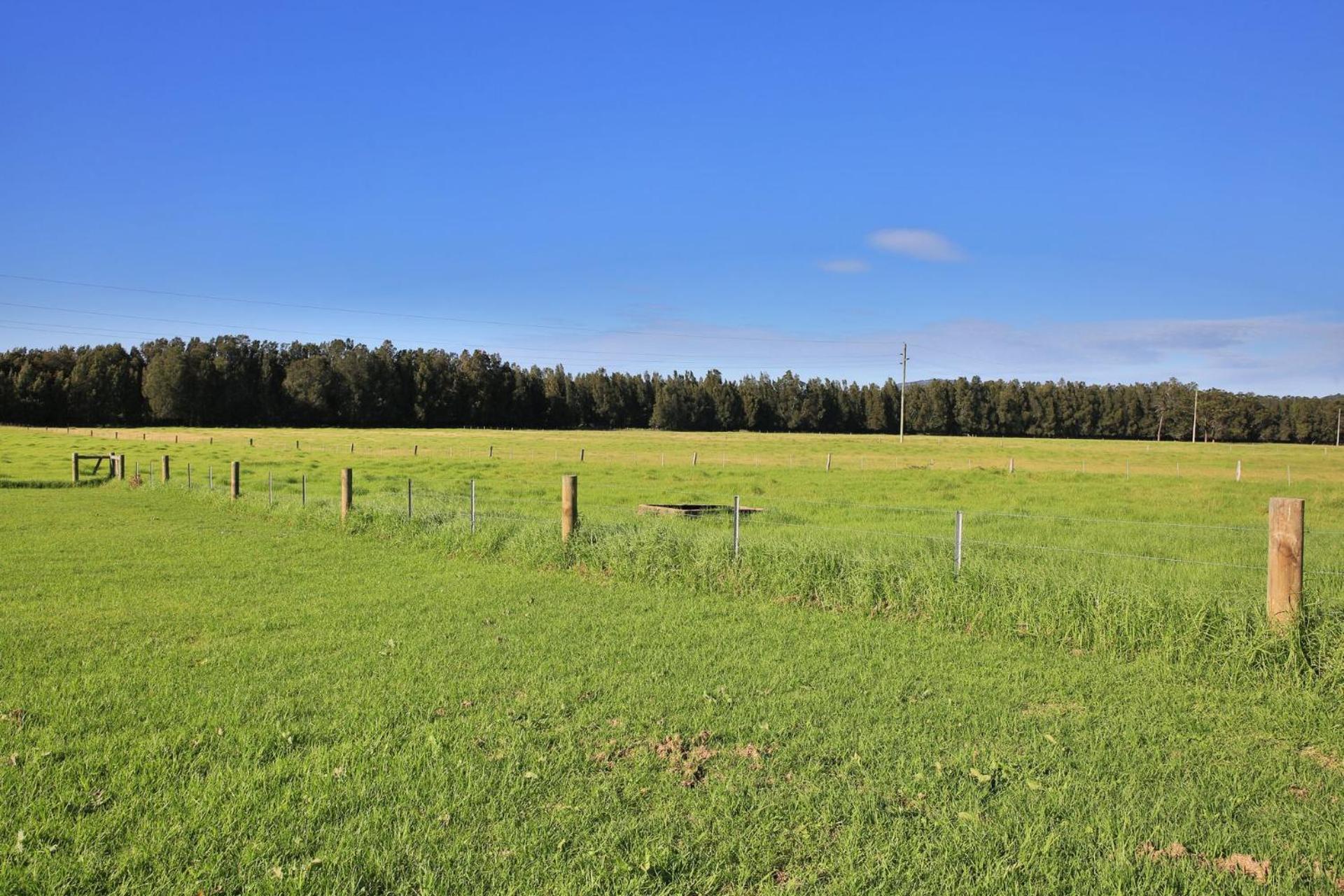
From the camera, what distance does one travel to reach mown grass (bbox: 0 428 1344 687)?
26.8ft

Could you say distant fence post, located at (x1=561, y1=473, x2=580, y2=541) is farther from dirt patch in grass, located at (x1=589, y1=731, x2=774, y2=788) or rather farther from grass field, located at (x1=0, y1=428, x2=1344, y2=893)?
dirt patch in grass, located at (x1=589, y1=731, x2=774, y2=788)

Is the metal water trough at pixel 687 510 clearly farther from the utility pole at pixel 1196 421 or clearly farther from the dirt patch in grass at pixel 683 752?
the utility pole at pixel 1196 421

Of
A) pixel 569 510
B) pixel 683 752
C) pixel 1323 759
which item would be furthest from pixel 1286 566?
pixel 569 510

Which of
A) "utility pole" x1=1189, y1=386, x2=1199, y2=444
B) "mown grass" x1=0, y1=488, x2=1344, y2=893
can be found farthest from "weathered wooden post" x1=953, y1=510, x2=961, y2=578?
"utility pole" x1=1189, y1=386, x2=1199, y2=444

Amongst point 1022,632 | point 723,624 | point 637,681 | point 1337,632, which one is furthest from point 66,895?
point 1337,632

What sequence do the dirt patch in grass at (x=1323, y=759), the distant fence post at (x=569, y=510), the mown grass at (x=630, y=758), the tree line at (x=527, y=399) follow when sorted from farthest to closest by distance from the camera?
1. the tree line at (x=527, y=399)
2. the distant fence post at (x=569, y=510)
3. the dirt patch in grass at (x=1323, y=759)
4. the mown grass at (x=630, y=758)

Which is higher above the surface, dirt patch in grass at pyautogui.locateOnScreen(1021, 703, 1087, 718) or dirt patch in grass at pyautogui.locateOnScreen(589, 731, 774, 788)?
dirt patch in grass at pyautogui.locateOnScreen(589, 731, 774, 788)

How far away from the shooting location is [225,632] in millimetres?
8914

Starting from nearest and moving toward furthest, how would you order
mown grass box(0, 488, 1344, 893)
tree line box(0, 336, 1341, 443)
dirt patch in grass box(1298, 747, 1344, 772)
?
1. mown grass box(0, 488, 1344, 893)
2. dirt patch in grass box(1298, 747, 1344, 772)
3. tree line box(0, 336, 1341, 443)

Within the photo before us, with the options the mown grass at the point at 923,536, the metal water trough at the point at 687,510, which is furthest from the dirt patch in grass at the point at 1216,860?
the metal water trough at the point at 687,510

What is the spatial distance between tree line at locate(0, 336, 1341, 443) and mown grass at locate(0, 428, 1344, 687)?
76.1m

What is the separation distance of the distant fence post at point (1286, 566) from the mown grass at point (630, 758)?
0.68 m

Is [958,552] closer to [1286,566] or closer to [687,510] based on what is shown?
[1286,566]

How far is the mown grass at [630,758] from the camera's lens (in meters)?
4.11
